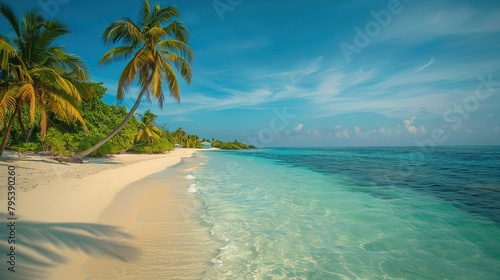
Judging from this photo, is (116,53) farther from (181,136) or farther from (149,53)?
(181,136)

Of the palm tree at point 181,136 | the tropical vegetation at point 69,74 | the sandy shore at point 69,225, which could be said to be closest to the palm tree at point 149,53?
the tropical vegetation at point 69,74

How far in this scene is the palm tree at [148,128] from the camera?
110 ft

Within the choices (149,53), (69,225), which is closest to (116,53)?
(149,53)

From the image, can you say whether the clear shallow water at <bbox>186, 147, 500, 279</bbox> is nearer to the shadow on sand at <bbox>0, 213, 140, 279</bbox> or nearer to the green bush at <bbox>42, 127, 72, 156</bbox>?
the shadow on sand at <bbox>0, 213, 140, 279</bbox>

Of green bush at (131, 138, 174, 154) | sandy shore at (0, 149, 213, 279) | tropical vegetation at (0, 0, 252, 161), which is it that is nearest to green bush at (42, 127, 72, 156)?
tropical vegetation at (0, 0, 252, 161)

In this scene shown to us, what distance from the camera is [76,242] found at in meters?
3.56

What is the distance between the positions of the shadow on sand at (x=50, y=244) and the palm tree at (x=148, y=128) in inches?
1233

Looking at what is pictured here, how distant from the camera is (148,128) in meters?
33.9

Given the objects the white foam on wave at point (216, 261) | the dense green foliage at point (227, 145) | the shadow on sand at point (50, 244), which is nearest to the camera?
the shadow on sand at point (50, 244)

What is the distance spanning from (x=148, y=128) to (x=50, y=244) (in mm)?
33179

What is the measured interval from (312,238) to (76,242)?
13.8 ft

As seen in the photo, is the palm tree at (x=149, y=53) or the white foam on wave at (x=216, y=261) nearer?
the white foam on wave at (x=216, y=261)

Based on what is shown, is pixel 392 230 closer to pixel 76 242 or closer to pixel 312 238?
pixel 312 238

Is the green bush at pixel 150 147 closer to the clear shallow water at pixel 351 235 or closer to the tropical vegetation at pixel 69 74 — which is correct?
the tropical vegetation at pixel 69 74
